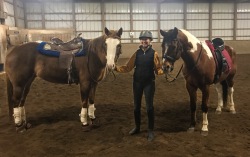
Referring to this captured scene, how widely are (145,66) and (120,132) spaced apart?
1.22 meters

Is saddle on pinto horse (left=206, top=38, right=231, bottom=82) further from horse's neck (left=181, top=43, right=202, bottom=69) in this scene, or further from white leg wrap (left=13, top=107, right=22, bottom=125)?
white leg wrap (left=13, top=107, right=22, bottom=125)

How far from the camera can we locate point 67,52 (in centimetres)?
439

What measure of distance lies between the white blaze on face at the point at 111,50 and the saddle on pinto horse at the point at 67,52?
2.39 feet

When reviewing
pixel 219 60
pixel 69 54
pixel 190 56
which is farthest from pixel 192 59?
pixel 69 54

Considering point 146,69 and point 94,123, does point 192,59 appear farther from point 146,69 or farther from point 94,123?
point 94,123

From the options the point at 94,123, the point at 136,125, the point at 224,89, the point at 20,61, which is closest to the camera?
the point at 136,125

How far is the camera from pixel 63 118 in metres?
5.02

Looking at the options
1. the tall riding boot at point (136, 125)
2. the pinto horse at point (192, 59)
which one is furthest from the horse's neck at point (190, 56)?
the tall riding boot at point (136, 125)

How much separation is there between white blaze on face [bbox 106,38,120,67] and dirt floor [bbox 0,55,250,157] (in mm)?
1202

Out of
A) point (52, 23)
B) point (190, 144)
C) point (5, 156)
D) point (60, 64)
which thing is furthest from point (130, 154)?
point (52, 23)

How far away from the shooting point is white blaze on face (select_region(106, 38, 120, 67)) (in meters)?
3.84

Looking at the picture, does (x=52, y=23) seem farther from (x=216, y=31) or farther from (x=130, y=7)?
(x=216, y=31)

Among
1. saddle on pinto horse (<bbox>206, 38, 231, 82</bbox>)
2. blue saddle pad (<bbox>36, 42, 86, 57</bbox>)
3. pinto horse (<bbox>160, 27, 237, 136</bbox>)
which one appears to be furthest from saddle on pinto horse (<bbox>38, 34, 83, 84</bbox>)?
saddle on pinto horse (<bbox>206, 38, 231, 82</bbox>)

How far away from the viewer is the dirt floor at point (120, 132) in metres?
3.42
